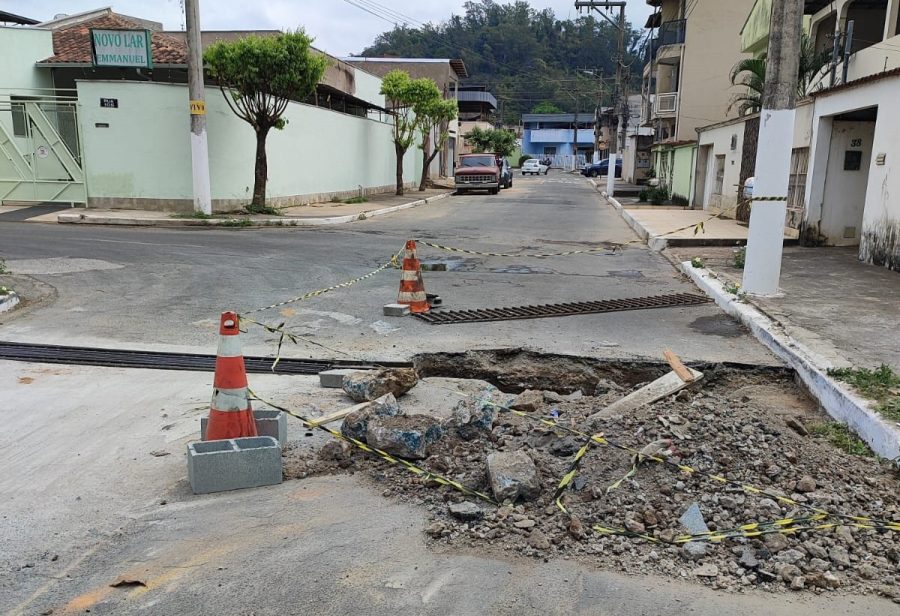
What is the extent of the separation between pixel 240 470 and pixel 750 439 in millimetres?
2892

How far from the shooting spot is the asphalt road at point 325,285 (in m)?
7.02

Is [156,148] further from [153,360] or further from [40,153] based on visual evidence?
[153,360]

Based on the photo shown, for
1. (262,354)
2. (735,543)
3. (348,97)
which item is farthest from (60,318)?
(348,97)

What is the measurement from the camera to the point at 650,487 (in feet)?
12.3

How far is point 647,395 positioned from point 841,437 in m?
1.23

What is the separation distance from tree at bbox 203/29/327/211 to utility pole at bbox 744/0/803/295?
39.1ft

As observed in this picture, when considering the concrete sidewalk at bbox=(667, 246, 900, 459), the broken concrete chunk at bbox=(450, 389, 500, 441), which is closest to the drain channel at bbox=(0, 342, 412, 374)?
the broken concrete chunk at bbox=(450, 389, 500, 441)

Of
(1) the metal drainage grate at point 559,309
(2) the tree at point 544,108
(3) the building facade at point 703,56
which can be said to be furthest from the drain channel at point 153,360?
(2) the tree at point 544,108

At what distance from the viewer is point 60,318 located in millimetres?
7852

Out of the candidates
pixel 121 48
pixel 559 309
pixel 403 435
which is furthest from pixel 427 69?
pixel 403 435

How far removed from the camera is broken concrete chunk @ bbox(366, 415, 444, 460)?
4.16 metres

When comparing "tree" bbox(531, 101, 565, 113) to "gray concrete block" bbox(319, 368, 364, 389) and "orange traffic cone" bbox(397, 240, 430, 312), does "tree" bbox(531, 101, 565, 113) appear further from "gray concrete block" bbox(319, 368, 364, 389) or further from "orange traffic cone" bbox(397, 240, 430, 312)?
"gray concrete block" bbox(319, 368, 364, 389)

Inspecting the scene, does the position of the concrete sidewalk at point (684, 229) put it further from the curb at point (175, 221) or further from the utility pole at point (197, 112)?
the utility pole at point (197, 112)

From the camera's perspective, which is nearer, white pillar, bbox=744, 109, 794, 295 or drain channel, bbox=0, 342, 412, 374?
drain channel, bbox=0, 342, 412, 374
